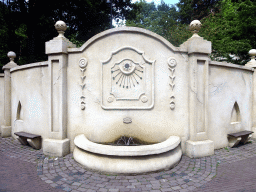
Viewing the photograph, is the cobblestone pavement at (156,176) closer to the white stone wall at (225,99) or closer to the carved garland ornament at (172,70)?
the white stone wall at (225,99)

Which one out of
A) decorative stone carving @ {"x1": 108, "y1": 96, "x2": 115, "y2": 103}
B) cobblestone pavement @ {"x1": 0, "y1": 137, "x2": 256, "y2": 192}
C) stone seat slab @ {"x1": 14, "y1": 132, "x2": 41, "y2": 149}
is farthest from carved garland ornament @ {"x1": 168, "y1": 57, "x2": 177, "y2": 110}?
stone seat slab @ {"x1": 14, "y1": 132, "x2": 41, "y2": 149}

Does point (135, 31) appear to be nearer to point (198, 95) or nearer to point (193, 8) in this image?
point (198, 95)

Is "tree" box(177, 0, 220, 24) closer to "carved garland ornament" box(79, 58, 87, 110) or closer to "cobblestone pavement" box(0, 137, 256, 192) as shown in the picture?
"carved garland ornament" box(79, 58, 87, 110)

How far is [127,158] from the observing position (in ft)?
12.6

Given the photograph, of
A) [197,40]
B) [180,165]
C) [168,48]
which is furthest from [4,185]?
[197,40]

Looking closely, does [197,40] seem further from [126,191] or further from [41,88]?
[41,88]

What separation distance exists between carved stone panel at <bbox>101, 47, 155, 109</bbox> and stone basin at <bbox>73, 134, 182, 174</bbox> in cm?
131

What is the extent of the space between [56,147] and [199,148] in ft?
12.8

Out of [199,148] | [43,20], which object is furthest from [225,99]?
[43,20]

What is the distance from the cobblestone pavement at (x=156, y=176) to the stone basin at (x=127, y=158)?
0.45 feet

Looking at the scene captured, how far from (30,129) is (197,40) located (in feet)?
19.2

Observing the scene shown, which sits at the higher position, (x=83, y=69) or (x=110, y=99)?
(x=83, y=69)

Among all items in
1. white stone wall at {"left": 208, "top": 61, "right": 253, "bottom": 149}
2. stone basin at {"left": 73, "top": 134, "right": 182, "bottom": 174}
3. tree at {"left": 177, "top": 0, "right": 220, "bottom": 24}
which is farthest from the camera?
tree at {"left": 177, "top": 0, "right": 220, "bottom": 24}

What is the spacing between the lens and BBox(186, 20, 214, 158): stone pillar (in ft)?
15.9
